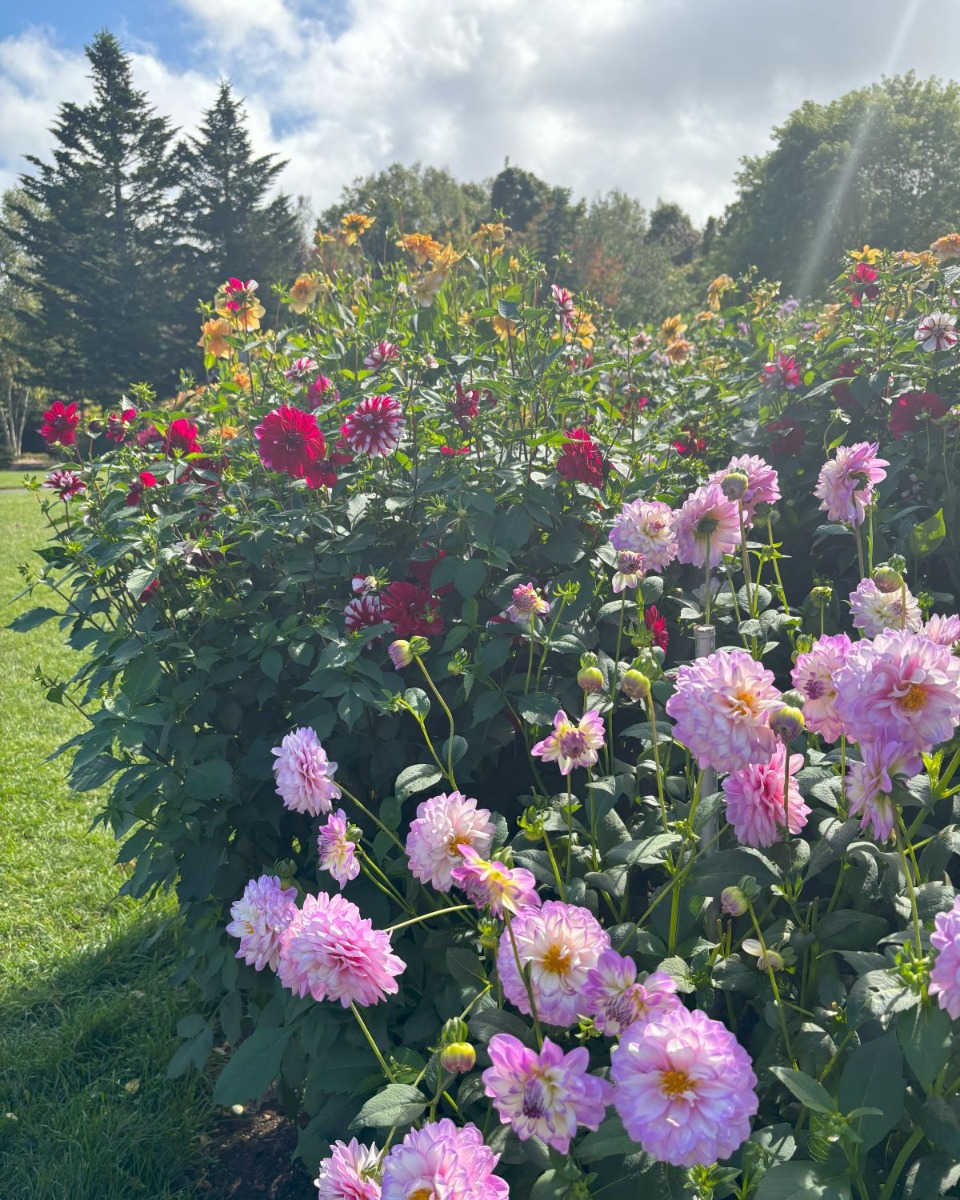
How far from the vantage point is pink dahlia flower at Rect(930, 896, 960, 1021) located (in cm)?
75

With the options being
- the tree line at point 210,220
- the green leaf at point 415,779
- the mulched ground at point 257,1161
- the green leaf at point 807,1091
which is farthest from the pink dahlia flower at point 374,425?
the tree line at point 210,220

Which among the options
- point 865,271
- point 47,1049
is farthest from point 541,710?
point 865,271

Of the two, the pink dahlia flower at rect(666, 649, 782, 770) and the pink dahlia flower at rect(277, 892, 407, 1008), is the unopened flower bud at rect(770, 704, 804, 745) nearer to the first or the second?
the pink dahlia flower at rect(666, 649, 782, 770)

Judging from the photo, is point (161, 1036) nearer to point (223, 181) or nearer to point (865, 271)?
point (865, 271)

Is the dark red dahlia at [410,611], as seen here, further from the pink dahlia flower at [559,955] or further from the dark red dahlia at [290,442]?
the pink dahlia flower at [559,955]

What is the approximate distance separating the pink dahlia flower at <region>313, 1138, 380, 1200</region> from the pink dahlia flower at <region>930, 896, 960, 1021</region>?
0.60 metres

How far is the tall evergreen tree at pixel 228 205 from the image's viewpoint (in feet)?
92.1

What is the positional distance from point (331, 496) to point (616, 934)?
50.0 inches

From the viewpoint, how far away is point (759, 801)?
3.36ft

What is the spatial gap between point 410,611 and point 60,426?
1.18m

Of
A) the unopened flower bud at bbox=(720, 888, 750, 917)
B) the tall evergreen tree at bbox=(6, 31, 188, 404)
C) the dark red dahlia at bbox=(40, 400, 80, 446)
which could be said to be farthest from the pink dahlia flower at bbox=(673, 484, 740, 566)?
the tall evergreen tree at bbox=(6, 31, 188, 404)

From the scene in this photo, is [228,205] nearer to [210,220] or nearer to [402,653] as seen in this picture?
[210,220]

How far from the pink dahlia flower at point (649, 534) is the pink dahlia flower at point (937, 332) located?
1198 millimetres

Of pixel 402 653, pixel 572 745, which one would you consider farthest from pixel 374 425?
pixel 572 745
